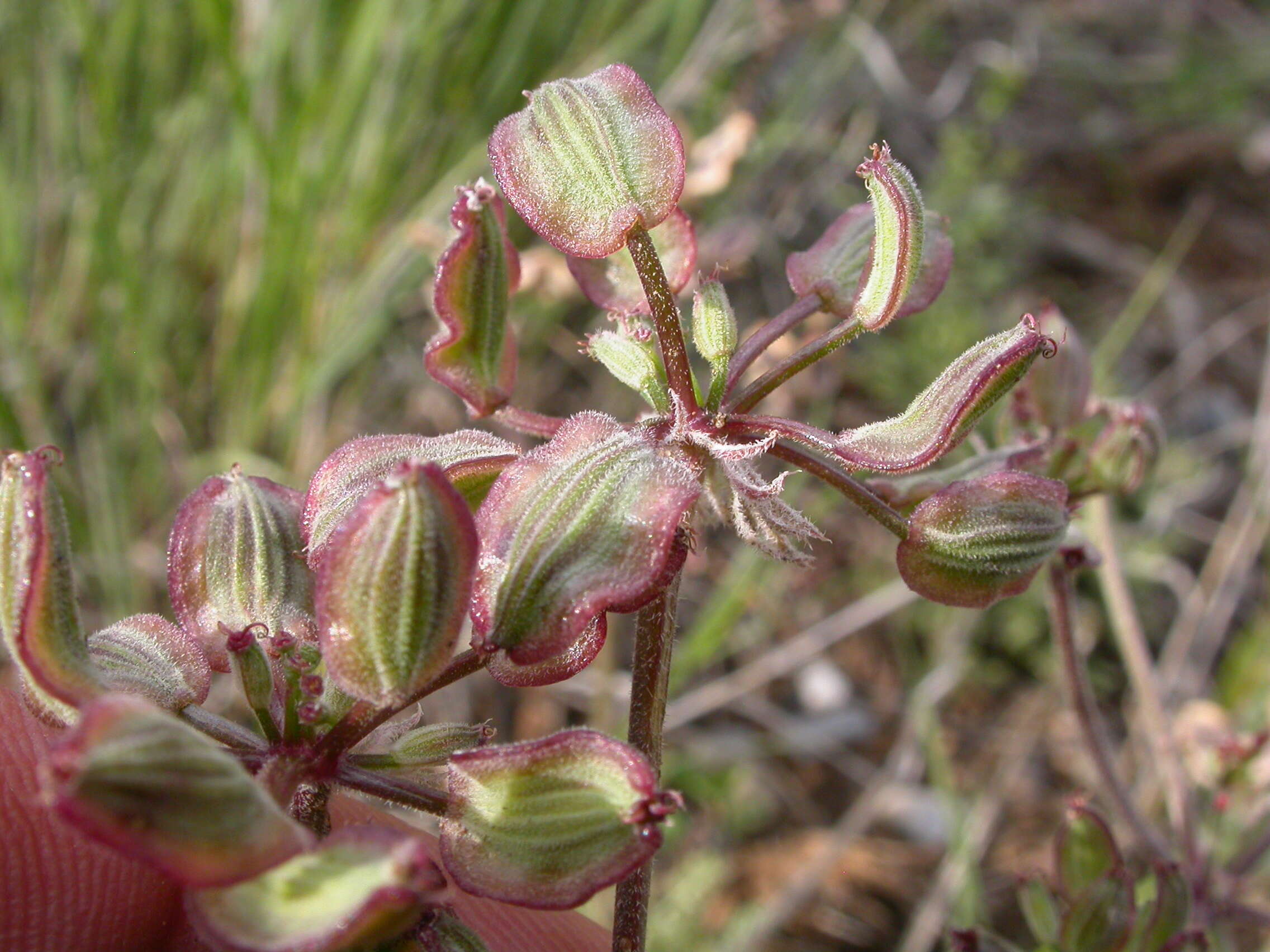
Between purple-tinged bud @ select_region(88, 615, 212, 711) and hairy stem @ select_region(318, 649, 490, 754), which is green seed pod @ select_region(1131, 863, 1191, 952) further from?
purple-tinged bud @ select_region(88, 615, 212, 711)

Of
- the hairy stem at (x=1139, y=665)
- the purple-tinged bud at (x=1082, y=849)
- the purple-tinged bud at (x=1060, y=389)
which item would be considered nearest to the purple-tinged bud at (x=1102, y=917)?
the purple-tinged bud at (x=1082, y=849)

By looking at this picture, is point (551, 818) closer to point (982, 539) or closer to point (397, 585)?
point (397, 585)

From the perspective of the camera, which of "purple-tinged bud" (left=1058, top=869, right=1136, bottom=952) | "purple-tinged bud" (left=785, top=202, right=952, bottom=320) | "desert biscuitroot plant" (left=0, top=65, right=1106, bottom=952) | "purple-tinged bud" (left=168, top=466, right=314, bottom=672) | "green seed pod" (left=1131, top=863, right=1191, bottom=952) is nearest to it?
"desert biscuitroot plant" (left=0, top=65, right=1106, bottom=952)

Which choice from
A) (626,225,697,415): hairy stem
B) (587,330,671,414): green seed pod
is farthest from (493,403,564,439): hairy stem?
(626,225,697,415): hairy stem

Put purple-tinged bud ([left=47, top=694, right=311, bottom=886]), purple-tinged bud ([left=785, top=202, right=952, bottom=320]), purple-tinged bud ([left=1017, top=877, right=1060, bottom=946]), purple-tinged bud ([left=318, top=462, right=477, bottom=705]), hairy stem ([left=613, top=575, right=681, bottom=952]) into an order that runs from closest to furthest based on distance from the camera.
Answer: purple-tinged bud ([left=47, top=694, right=311, bottom=886]) < purple-tinged bud ([left=318, top=462, right=477, bottom=705]) < hairy stem ([left=613, top=575, right=681, bottom=952]) < purple-tinged bud ([left=785, top=202, right=952, bottom=320]) < purple-tinged bud ([left=1017, top=877, right=1060, bottom=946])

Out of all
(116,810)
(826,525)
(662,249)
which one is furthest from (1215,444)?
(116,810)
